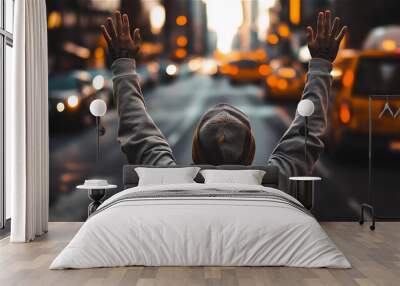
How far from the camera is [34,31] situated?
682cm

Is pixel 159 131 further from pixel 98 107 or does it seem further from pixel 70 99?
pixel 70 99

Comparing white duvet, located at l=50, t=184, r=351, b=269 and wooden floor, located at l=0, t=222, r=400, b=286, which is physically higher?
white duvet, located at l=50, t=184, r=351, b=269

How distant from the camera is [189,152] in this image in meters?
7.87

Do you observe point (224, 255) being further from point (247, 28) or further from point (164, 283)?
Answer: point (247, 28)

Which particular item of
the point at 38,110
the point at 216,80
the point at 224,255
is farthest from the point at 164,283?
the point at 216,80

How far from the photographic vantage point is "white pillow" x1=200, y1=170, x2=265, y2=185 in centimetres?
701

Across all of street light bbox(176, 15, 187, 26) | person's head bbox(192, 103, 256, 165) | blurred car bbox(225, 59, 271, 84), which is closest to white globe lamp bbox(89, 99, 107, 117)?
person's head bbox(192, 103, 256, 165)

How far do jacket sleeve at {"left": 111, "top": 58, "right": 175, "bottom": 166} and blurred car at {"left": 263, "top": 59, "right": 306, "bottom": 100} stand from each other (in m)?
1.48

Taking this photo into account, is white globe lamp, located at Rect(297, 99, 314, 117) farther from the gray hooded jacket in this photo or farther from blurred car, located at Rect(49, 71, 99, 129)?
blurred car, located at Rect(49, 71, 99, 129)

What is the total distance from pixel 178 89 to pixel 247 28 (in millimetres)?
1148

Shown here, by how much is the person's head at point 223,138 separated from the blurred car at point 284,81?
1.68ft

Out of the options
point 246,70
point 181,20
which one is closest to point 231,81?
point 246,70

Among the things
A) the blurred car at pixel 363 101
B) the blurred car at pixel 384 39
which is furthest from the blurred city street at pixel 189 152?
the blurred car at pixel 384 39

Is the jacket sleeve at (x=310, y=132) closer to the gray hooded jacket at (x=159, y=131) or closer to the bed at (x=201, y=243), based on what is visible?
the gray hooded jacket at (x=159, y=131)
